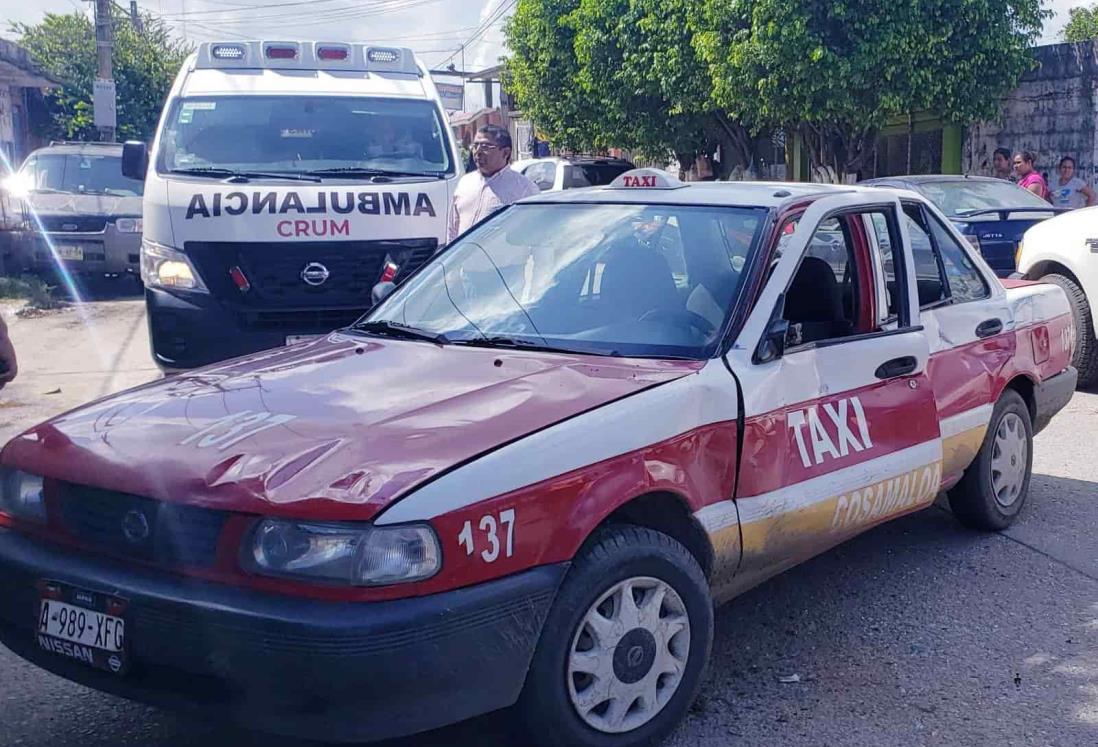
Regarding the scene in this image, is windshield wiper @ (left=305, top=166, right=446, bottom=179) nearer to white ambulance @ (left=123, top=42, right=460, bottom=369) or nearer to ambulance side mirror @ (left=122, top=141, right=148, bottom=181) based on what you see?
white ambulance @ (left=123, top=42, right=460, bottom=369)

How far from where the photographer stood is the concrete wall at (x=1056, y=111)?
17.0 metres

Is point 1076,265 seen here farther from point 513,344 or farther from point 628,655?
point 628,655

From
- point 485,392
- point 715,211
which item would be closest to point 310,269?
point 715,211

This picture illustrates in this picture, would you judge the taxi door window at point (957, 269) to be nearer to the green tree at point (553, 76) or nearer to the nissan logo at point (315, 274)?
the nissan logo at point (315, 274)

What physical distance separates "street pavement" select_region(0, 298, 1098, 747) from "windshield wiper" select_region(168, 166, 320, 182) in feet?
13.0

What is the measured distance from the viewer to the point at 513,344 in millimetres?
3984

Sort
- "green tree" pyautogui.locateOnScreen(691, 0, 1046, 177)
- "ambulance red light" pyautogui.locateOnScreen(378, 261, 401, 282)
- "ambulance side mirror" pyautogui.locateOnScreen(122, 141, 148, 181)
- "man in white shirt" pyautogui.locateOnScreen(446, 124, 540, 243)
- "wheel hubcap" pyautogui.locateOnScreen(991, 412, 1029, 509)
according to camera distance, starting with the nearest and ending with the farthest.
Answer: "wheel hubcap" pyautogui.locateOnScreen(991, 412, 1029, 509)
"man in white shirt" pyautogui.locateOnScreen(446, 124, 540, 243)
"ambulance red light" pyautogui.locateOnScreen(378, 261, 401, 282)
"ambulance side mirror" pyautogui.locateOnScreen(122, 141, 148, 181)
"green tree" pyautogui.locateOnScreen(691, 0, 1046, 177)

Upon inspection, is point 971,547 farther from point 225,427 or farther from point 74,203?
point 74,203

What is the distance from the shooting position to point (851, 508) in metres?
4.14

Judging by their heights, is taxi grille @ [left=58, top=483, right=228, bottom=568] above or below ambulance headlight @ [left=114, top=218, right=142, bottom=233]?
below

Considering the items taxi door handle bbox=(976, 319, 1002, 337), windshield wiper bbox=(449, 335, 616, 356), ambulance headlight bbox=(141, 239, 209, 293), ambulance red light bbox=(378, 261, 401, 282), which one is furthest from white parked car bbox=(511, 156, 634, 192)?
windshield wiper bbox=(449, 335, 616, 356)

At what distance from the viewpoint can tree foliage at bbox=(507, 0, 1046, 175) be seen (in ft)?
53.6

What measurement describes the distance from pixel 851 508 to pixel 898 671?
1.83 feet

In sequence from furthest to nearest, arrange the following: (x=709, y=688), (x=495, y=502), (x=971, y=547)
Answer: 1. (x=971, y=547)
2. (x=709, y=688)
3. (x=495, y=502)
